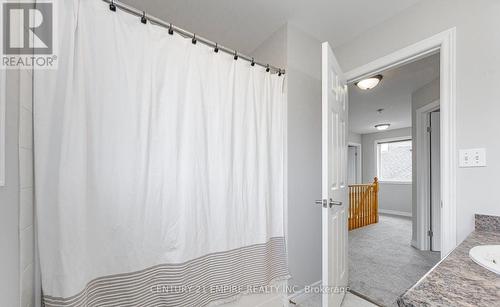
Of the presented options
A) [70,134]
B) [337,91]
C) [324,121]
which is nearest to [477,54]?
[337,91]

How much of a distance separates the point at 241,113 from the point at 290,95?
0.55m

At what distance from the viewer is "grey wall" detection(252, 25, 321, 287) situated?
1.79 m

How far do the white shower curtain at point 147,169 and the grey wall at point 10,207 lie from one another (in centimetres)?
13

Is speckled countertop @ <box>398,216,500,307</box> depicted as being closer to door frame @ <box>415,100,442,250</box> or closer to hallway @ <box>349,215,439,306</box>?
hallway @ <box>349,215,439,306</box>

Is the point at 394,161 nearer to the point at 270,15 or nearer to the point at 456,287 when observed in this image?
the point at 270,15

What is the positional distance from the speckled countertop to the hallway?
141 centimetres

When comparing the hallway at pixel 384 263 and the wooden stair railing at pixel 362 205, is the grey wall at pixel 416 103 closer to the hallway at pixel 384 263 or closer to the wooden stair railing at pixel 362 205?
the hallway at pixel 384 263

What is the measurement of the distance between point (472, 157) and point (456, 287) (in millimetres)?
1081

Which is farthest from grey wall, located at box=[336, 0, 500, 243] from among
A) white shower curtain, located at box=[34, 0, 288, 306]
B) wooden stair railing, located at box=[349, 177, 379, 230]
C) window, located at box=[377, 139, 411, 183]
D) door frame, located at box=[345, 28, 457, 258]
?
window, located at box=[377, 139, 411, 183]

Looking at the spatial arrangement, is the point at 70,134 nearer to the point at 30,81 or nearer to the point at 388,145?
the point at 30,81

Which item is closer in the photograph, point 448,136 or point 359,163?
point 448,136

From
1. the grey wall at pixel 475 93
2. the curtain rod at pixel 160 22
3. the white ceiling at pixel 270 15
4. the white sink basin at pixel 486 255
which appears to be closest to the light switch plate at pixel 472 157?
the grey wall at pixel 475 93

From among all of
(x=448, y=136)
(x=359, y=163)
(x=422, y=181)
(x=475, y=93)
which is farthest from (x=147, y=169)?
(x=359, y=163)

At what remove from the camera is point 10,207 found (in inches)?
26.1
